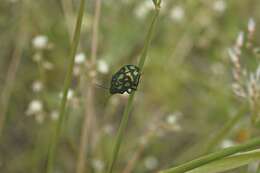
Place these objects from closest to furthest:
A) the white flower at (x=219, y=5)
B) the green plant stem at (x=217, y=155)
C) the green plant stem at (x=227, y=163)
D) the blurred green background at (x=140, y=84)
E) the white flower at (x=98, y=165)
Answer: the green plant stem at (x=217, y=155)
the green plant stem at (x=227, y=163)
the white flower at (x=98, y=165)
the blurred green background at (x=140, y=84)
the white flower at (x=219, y=5)

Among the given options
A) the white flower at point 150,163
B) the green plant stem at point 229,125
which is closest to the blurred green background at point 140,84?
the white flower at point 150,163

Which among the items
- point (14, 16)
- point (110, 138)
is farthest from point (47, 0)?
point (110, 138)

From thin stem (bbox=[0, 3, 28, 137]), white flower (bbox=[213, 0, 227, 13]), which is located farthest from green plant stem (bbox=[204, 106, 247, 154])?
white flower (bbox=[213, 0, 227, 13])

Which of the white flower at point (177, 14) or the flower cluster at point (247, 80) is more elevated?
the white flower at point (177, 14)

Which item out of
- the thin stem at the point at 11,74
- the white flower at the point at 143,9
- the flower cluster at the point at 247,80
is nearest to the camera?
the flower cluster at the point at 247,80

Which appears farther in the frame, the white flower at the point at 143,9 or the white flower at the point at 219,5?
the white flower at the point at 219,5

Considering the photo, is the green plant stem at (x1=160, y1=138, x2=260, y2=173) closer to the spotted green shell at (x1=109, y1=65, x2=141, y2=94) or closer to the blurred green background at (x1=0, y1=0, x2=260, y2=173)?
the spotted green shell at (x1=109, y1=65, x2=141, y2=94)

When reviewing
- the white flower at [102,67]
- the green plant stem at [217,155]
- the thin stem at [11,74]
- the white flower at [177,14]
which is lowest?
the green plant stem at [217,155]

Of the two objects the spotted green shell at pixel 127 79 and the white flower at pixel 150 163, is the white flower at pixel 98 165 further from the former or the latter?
the spotted green shell at pixel 127 79
